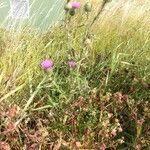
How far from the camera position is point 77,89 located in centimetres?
310

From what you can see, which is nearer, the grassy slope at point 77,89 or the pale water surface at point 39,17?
the grassy slope at point 77,89

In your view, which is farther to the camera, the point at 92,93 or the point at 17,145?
the point at 92,93

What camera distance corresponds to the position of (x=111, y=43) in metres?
4.10

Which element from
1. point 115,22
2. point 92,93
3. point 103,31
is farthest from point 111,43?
point 92,93

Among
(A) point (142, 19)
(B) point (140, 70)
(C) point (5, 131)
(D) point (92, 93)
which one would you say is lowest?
(A) point (142, 19)

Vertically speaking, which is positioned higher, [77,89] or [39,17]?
[77,89]

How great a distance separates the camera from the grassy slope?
2.76m

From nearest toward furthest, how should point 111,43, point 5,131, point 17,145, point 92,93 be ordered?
point 5,131 < point 17,145 < point 92,93 < point 111,43

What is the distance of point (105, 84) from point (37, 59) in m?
Answer: 0.57

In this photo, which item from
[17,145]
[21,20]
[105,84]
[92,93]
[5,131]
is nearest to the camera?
[5,131]

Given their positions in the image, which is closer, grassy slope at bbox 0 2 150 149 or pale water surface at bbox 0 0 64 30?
grassy slope at bbox 0 2 150 149

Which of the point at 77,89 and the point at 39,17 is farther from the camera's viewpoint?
the point at 39,17

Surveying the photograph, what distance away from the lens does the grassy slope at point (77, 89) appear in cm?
276

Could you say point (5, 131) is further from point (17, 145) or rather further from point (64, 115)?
point (64, 115)
